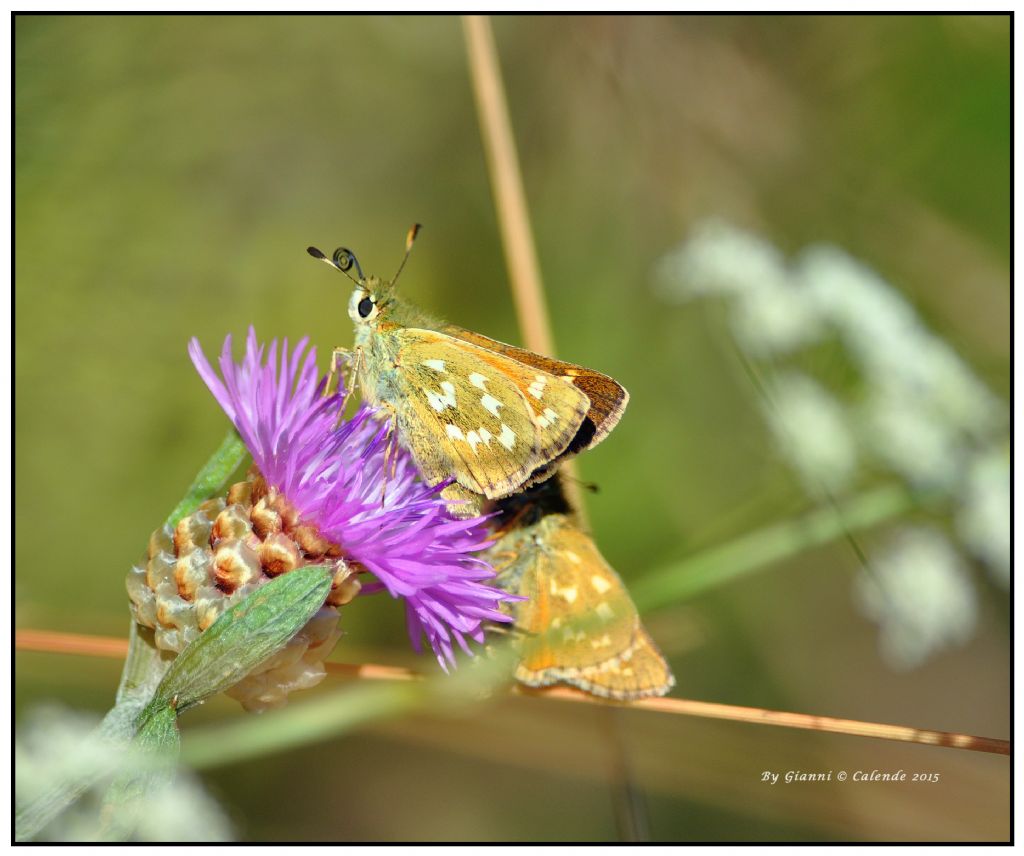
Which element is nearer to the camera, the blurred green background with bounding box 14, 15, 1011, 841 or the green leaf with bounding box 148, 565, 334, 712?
the green leaf with bounding box 148, 565, 334, 712

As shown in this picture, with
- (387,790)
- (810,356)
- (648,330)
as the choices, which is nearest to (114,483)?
(387,790)

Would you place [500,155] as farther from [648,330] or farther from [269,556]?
[269,556]

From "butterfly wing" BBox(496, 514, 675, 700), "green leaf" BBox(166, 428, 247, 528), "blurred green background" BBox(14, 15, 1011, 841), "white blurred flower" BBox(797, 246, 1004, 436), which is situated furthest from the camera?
"blurred green background" BBox(14, 15, 1011, 841)

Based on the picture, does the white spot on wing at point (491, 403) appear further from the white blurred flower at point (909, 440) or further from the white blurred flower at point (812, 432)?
the white blurred flower at point (909, 440)

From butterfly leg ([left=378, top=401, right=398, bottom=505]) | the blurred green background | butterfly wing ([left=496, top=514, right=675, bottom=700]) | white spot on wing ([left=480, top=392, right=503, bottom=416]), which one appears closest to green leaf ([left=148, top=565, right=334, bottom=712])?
butterfly leg ([left=378, top=401, right=398, bottom=505])

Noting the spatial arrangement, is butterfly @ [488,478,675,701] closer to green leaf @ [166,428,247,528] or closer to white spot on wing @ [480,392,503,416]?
white spot on wing @ [480,392,503,416]
